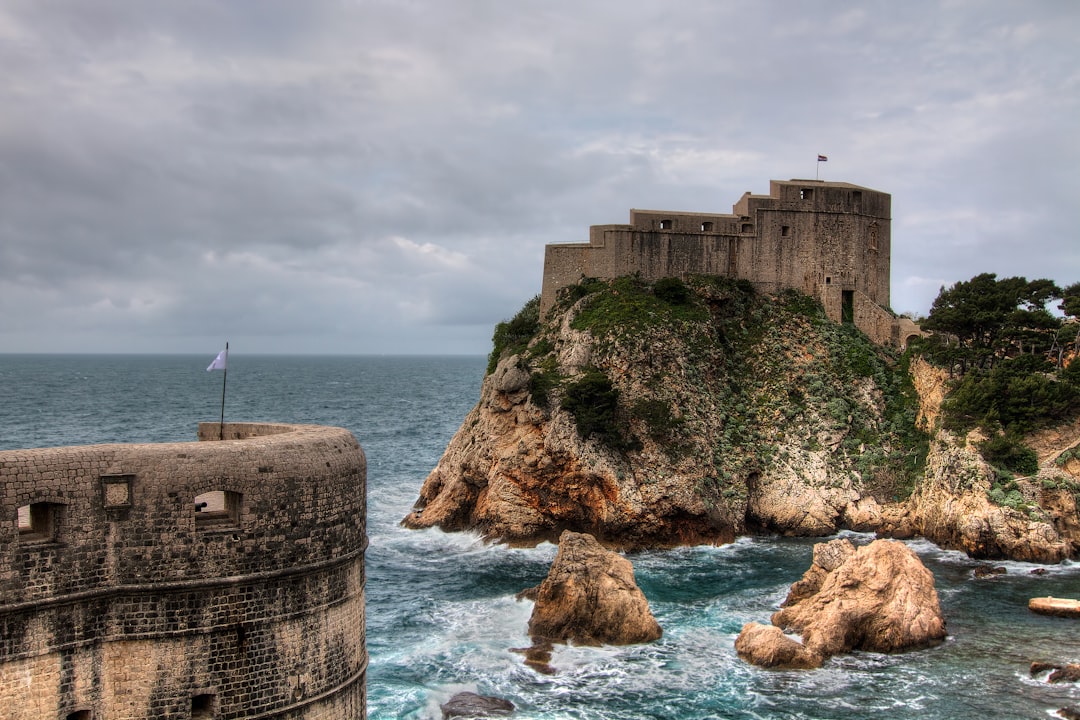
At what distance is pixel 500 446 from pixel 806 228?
24.7 meters

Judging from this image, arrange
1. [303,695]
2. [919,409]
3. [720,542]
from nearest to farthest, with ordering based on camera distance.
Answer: [303,695]
[720,542]
[919,409]

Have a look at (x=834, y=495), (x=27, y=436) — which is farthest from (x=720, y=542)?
(x=27, y=436)

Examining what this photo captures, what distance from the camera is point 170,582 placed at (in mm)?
15492

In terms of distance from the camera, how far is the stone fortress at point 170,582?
14680mm

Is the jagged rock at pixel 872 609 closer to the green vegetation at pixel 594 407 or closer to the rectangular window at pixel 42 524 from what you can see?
the green vegetation at pixel 594 407

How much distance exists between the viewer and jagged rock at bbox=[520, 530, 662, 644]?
32.8 m

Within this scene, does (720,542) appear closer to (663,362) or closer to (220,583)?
(663,362)

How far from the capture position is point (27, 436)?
81.9 metres

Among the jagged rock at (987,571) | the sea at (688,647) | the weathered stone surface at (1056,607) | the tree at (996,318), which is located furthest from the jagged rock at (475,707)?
the tree at (996,318)

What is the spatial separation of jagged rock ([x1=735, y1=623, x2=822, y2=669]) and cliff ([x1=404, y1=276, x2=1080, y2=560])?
1414cm

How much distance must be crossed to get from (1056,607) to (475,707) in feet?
71.7

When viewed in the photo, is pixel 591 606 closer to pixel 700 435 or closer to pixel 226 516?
pixel 700 435

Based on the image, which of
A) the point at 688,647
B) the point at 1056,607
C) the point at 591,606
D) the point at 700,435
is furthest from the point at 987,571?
the point at 591,606

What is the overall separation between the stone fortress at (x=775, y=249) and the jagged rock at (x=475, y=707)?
32.2 meters
